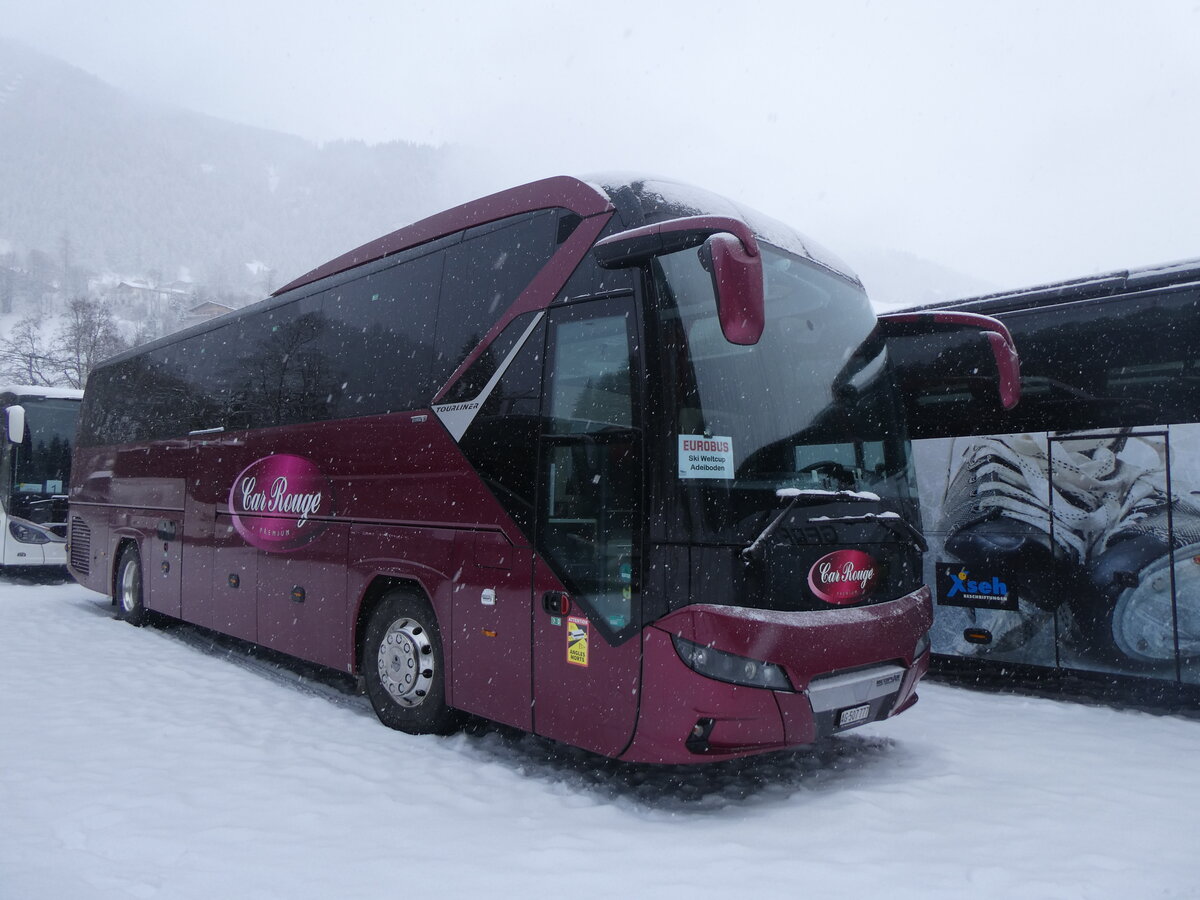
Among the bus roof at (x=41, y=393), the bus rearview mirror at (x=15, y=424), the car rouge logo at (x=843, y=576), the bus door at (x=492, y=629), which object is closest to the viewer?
the car rouge logo at (x=843, y=576)

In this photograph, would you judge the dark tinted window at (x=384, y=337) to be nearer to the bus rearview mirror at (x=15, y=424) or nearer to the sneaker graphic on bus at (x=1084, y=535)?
the sneaker graphic on bus at (x=1084, y=535)

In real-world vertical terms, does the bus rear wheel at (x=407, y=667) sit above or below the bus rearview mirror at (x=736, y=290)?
below

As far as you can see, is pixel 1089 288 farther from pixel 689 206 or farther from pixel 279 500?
Answer: pixel 279 500

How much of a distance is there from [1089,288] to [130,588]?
11411 millimetres

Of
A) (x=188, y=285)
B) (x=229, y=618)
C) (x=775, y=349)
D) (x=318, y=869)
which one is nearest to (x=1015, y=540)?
(x=775, y=349)

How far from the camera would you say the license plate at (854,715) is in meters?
4.46

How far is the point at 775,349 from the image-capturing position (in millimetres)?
4559

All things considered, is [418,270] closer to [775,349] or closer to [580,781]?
[775,349]

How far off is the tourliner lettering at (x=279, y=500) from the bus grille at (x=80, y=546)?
590cm

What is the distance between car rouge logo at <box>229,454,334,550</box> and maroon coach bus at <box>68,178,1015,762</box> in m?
0.08

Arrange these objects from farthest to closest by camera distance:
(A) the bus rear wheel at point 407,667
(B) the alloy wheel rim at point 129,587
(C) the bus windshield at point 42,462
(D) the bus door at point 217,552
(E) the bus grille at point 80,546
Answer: (C) the bus windshield at point 42,462 < (E) the bus grille at point 80,546 < (B) the alloy wheel rim at point 129,587 < (D) the bus door at point 217,552 < (A) the bus rear wheel at point 407,667

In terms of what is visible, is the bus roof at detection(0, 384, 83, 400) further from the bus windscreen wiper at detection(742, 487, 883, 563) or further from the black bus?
the bus windscreen wiper at detection(742, 487, 883, 563)

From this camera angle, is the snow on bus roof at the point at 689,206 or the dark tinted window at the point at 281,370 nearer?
the snow on bus roof at the point at 689,206

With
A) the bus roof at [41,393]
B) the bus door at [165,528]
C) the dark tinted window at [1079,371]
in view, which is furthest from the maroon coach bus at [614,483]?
the bus roof at [41,393]
